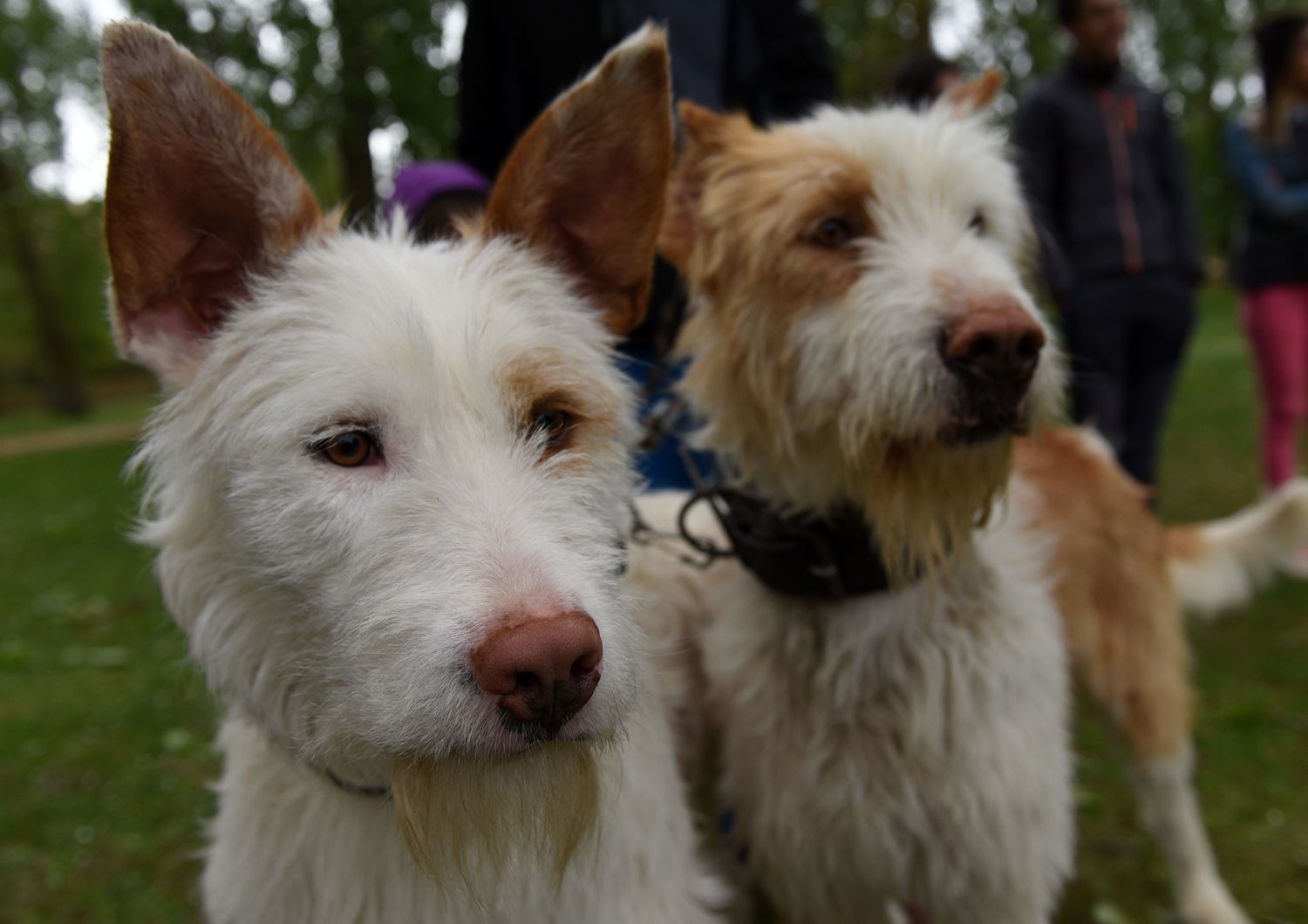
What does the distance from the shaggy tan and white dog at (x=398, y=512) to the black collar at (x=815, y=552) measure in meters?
0.50

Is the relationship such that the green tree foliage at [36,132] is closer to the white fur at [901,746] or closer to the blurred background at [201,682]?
the blurred background at [201,682]

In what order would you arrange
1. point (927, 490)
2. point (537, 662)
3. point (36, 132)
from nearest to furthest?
1. point (537, 662)
2. point (927, 490)
3. point (36, 132)

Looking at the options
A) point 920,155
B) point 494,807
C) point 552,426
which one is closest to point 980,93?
point 920,155

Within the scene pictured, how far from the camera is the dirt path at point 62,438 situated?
21.0 metres

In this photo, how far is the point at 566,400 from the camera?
1572mm

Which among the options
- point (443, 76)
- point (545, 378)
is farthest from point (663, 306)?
point (443, 76)

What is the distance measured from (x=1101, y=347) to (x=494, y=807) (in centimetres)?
394

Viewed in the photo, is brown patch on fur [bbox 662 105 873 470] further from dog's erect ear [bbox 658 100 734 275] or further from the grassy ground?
the grassy ground

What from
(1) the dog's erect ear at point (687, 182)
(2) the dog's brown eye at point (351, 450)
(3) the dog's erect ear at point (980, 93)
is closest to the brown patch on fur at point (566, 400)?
(2) the dog's brown eye at point (351, 450)

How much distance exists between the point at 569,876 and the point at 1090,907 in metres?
2.25

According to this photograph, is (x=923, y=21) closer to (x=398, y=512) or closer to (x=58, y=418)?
(x=398, y=512)

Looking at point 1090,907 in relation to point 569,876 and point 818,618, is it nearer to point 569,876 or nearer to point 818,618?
point 818,618

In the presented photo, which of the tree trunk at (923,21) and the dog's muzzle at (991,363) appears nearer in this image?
the dog's muzzle at (991,363)

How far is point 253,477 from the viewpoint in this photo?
4.68 feet
